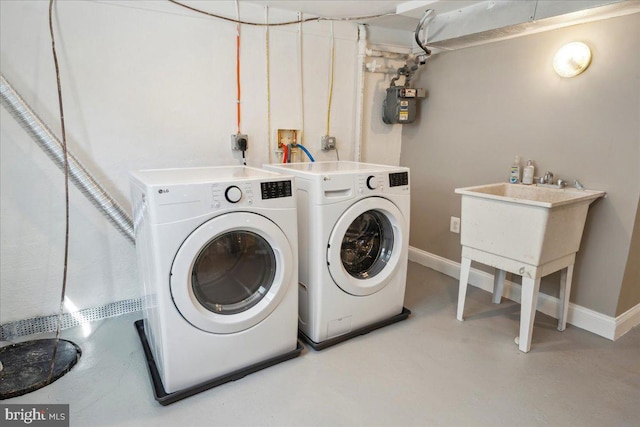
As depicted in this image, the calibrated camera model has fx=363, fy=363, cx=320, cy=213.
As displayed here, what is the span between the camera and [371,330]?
2.15 meters

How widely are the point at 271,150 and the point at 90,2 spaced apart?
130cm

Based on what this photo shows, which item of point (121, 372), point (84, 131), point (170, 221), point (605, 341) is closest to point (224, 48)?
point (84, 131)

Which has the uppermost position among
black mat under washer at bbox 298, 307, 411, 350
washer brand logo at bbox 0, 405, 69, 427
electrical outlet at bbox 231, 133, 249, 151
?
electrical outlet at bbox 231, 133, 249, 151

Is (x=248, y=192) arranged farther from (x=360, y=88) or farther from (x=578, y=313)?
(x=578, y=313)

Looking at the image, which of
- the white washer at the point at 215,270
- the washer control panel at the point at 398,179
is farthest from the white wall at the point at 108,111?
the washer control panel at the point at 398,179

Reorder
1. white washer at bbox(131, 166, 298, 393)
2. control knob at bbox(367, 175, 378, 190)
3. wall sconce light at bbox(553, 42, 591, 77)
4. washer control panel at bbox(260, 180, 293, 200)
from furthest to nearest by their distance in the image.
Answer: wall sconce light at bbox(553, 42, 591, 77), control knob at bbox(367, 175, 378, 190), washer control panel at bbox(260, 180, 293, 200), white washer at bbox(131, 166, 298, 393)

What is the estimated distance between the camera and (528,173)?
2367 mm

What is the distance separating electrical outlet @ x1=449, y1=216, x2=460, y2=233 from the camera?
2.94m

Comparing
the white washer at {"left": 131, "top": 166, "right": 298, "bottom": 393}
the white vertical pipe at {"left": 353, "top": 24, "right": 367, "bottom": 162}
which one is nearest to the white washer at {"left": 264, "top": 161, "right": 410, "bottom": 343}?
the white washer at {"left": 131, "top": 166, "right": 298, "bottom": 393}

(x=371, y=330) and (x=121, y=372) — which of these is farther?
(x=371, y=330)

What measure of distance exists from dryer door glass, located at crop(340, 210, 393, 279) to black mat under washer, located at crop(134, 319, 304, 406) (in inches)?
21.6

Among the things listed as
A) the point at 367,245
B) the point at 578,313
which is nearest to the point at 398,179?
the point at 367,245

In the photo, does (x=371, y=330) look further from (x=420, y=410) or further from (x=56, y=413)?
(x=56, y=413)

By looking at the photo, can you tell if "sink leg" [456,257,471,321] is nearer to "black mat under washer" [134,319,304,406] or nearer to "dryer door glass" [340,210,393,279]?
"dryer door glass" [340,210,393,279]
